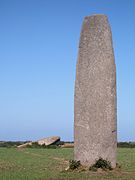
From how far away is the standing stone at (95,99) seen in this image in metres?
17.1

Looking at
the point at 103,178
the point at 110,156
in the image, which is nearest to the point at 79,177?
the point at 103,178

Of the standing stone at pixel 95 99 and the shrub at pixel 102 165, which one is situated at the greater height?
the standing stone at pixel 95 99

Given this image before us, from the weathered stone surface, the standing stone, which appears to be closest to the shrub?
the standing stone

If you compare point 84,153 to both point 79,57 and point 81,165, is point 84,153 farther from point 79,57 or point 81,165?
point 79,57

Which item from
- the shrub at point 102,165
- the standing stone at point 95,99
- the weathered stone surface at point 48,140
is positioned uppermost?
the standing stone at point 95,99

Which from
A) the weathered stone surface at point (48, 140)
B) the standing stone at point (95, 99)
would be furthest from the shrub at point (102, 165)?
the weathered stone surface at point (48, 140)

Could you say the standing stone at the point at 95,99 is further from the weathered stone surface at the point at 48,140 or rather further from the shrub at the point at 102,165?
the weathered stone surface at the point at 48,140

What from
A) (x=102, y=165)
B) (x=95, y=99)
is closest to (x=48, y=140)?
(x=102, y=165)

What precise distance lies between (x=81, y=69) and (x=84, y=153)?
3175 mm

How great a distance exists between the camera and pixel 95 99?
17219mm

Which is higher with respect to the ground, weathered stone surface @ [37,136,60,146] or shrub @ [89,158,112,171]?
shrub @ [89,158,112,171]

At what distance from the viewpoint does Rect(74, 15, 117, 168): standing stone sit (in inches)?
675

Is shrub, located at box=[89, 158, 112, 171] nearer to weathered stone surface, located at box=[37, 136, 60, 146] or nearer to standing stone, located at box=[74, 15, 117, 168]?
standing stone, located at box=[74, 15, 117, 168]

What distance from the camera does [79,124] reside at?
17438mm
